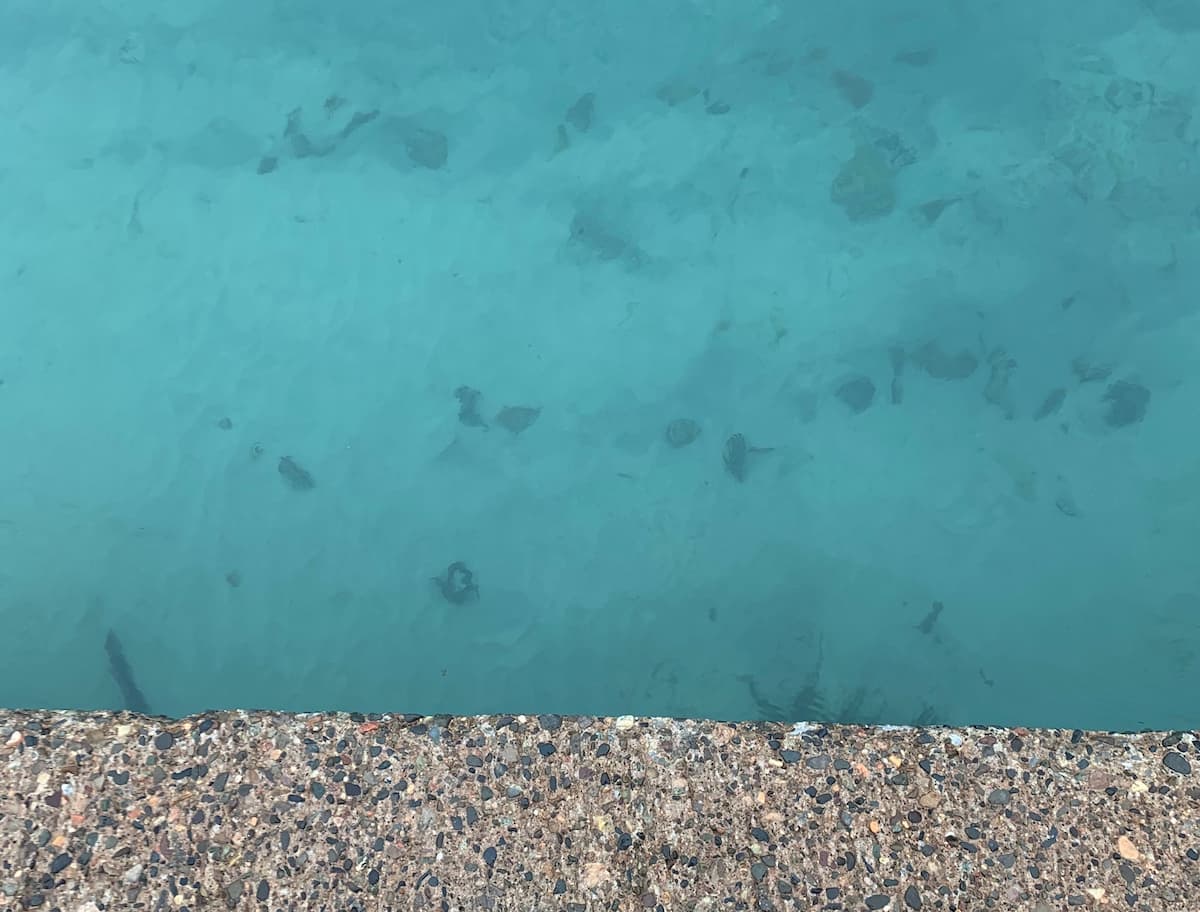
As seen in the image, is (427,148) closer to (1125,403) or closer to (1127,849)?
(1125,403)

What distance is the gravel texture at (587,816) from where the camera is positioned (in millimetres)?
1627

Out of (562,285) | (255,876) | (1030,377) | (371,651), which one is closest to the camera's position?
(255,876)

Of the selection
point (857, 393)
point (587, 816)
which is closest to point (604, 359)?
point (857, 393)

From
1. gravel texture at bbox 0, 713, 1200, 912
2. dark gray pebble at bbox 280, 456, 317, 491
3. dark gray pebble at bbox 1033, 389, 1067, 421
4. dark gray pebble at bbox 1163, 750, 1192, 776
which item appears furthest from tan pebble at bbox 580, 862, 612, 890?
dark gray pebble at bbox 1033, 389, 1067, 421

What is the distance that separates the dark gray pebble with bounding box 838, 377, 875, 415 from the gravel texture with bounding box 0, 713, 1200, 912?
6.23ft

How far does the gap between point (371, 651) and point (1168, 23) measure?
4130 mm

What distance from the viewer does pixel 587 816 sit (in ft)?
5.59

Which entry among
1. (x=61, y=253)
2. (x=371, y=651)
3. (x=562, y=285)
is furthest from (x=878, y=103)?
(x=61, y=253)

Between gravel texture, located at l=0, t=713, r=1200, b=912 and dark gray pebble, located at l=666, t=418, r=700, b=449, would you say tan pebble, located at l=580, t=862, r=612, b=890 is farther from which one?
dark gray pebble, located at l=666, t=418, r=700, b=449

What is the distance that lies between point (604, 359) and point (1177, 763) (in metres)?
2.37

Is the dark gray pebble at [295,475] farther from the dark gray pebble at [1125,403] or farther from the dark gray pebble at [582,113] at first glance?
the dark gray pebble at [1125,403]

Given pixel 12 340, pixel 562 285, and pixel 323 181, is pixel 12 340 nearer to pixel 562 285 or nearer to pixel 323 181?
pixel 323 181

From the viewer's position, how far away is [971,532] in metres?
3.25

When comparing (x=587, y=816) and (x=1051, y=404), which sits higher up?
(x=587, y=816)
